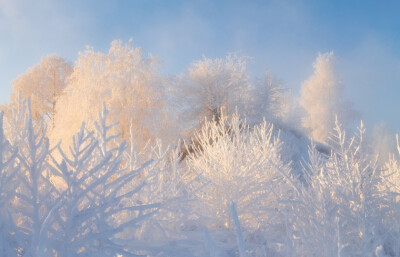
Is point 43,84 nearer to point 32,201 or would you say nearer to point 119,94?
point 119,94

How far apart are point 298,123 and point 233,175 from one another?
706 inches

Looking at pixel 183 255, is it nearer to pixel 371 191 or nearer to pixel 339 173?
pixel 339 173

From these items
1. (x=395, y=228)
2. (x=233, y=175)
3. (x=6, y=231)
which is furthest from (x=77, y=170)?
(x=395, y=228)

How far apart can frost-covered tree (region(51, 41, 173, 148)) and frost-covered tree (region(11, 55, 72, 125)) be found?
578cm

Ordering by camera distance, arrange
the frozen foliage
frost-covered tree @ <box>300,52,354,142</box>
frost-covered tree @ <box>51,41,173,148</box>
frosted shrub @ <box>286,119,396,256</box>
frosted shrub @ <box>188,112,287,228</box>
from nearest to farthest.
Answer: the frozen foliage → frosted shrub @ <box>286,119,396,256</box> → frosted shrub @ <box>188,112,287,228</box> → frost-covered tree @ <box>51,41,173,148</box> → frost-covered tree @ <box>300,52,354,142</box>

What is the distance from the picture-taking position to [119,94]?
10.0m

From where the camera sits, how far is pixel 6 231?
1.43 m

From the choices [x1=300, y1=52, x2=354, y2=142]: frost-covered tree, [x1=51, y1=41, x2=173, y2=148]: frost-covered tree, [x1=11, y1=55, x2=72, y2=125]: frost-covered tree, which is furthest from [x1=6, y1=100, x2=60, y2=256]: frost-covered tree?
[x1=300, y1=52, x2=354, y2=142]: frost-covered tree

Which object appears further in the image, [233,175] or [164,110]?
[164,110]

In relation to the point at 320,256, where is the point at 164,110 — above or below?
above

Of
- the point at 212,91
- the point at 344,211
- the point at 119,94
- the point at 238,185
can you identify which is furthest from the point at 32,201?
the point at 212,91

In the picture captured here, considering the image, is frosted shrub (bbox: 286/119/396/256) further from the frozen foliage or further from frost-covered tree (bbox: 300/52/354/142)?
frost-covered tree (bbox: 300/52/354/142)

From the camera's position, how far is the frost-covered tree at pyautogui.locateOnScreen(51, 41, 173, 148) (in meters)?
9.52

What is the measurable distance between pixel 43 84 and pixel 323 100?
20.2 metres
